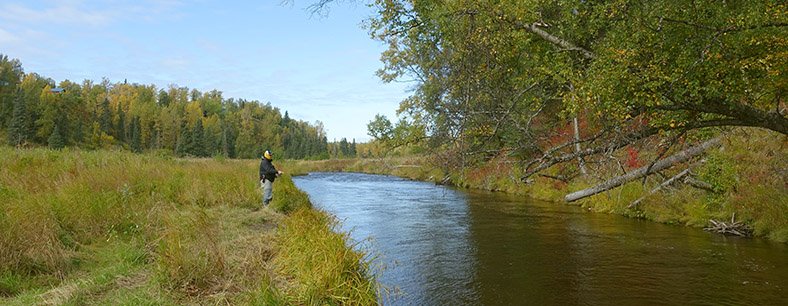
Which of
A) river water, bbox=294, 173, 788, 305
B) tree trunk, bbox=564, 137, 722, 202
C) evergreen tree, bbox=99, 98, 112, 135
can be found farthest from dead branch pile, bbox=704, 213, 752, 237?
evergreen tree, bbox=99, 98, 112, 135

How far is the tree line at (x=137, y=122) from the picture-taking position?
65500 millimetres

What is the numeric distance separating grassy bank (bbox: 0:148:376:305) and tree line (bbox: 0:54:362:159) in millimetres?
18859

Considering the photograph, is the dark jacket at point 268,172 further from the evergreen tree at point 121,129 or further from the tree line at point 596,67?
the evergreen tree at point 121,129

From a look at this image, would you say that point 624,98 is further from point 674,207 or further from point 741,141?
point 674,207

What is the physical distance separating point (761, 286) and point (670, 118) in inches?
139

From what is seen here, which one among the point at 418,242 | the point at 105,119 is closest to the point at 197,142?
the point at 105,119

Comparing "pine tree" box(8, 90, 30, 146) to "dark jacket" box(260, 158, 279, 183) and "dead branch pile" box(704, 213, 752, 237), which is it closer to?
"dark jacket" box(260, 158, 279, 183)

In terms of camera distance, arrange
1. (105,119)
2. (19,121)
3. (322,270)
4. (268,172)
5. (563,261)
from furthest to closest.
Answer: (105,119) → (19,121) → (268,172) → (563,261) → (322,270)

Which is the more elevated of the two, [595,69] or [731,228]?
[595,69]

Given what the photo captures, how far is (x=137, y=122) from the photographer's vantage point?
97562 millimetres

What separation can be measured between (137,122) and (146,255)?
10336cm

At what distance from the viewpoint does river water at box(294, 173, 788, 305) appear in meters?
7.62

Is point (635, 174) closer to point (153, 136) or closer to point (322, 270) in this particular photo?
point (322, 270)

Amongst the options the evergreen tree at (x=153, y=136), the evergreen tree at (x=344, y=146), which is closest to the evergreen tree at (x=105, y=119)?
the evergreen tree at (x=153, y=136)
